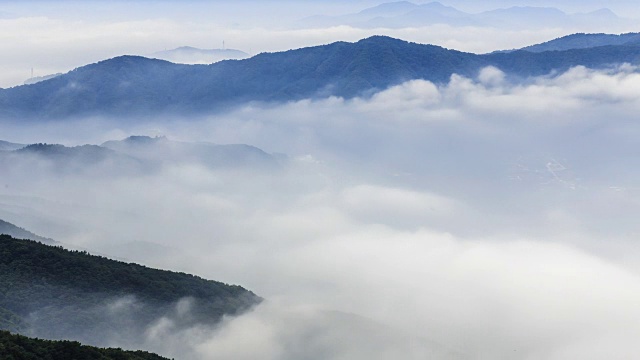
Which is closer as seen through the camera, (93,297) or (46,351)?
(46,351)

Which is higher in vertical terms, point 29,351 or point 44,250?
→ point 44,250

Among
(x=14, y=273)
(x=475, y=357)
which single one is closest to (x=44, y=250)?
(x=14, y=273)

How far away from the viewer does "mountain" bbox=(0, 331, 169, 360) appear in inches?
2491

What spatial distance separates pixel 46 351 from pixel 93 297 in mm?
44816

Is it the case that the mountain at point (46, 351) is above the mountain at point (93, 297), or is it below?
below

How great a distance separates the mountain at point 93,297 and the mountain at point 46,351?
26.3 m

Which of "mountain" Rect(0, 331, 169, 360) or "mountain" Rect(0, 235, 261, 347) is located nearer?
"mountain" Rect(0, 331, 169, 360)

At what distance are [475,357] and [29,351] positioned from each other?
100 metres

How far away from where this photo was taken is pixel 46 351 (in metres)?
66.1

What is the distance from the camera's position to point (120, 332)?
4117 inches

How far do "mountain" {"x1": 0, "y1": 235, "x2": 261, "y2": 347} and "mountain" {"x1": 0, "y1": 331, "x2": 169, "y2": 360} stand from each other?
26258 millimetres

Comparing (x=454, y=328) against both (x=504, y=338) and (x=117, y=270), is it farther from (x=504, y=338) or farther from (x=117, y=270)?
(x=117, y=270)

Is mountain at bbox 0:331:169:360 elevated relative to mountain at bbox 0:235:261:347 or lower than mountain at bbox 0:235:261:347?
lower

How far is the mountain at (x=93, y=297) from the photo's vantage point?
9984cm
